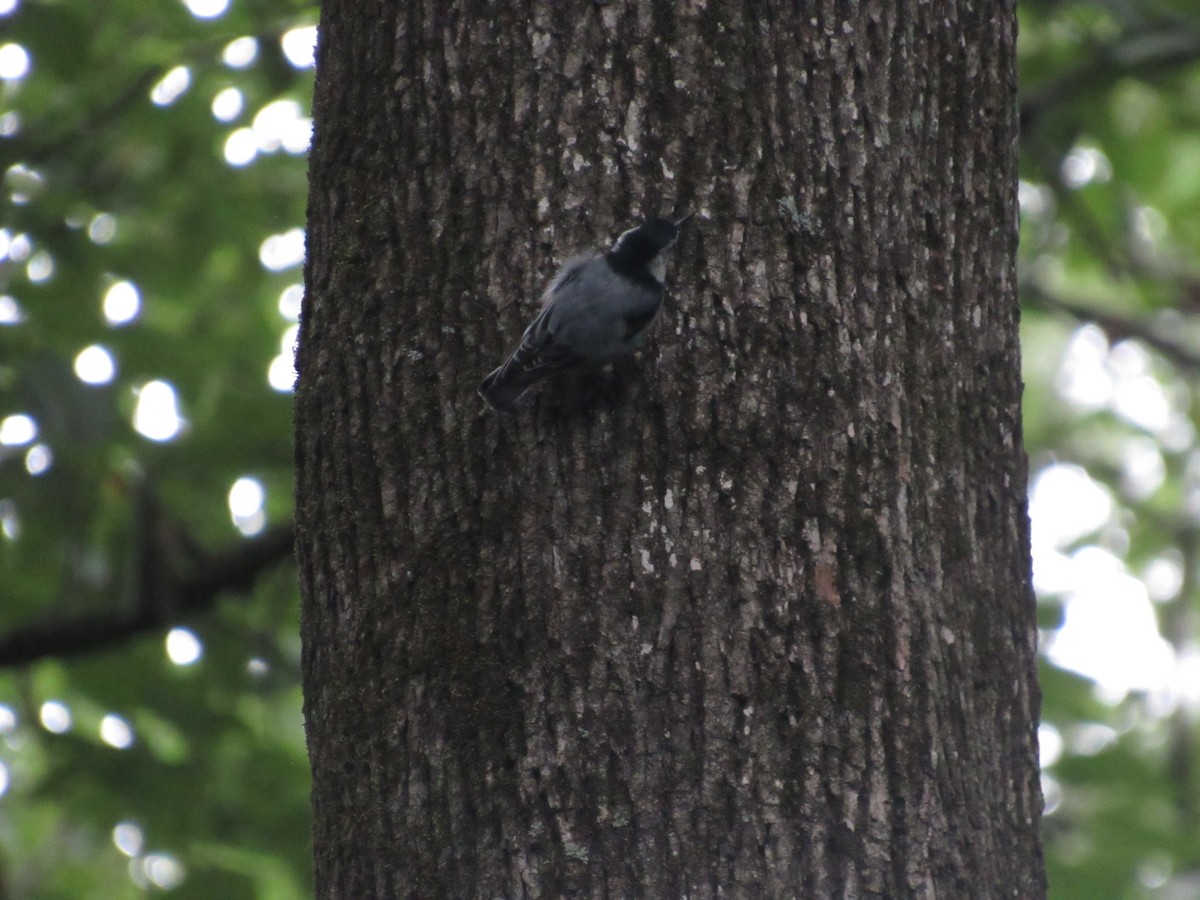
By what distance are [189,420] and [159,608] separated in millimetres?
701

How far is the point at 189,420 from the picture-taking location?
470cm

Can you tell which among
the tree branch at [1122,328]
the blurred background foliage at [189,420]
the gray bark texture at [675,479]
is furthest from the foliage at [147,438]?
the tree branch at [1122,328]

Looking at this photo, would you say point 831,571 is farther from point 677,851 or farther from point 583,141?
point 583,141

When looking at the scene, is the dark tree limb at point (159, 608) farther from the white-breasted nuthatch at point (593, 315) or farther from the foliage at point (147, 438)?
the white-breasted nuthatch at point (593, 315)

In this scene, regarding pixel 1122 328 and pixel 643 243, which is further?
pixel 1122 328

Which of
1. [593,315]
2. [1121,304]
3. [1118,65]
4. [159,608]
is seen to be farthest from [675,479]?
[1121,304]

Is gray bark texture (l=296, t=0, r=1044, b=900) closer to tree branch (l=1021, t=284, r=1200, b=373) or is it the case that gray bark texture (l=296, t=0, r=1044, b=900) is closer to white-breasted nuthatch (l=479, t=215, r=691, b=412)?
white-breasted nuthatch (l=479, t=215, r=691, b=412)

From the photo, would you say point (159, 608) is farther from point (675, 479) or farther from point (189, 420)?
point (675, 479)

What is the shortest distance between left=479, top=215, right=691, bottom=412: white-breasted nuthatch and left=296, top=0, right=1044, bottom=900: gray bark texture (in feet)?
0.11

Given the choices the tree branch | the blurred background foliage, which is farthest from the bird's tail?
the tree branch

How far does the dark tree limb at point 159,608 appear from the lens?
432 cm

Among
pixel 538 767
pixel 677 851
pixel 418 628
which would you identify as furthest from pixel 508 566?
pixel 677 851

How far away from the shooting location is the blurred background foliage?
14.1ft

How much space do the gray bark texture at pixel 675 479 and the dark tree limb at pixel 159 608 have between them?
8.35ft
